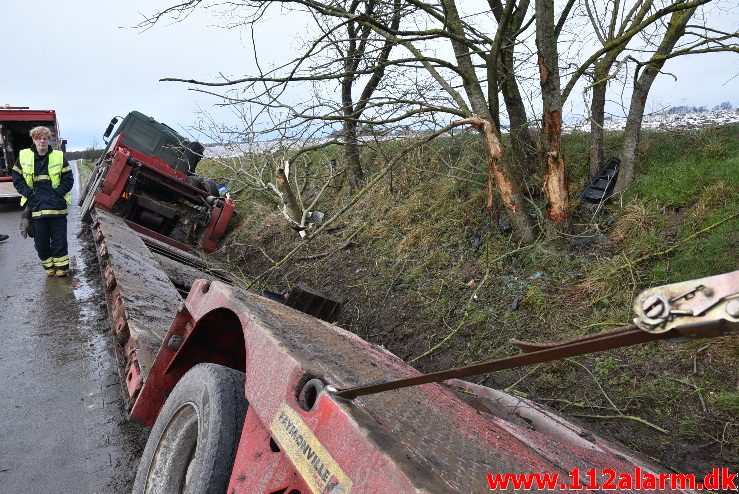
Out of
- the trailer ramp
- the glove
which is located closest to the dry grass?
the trailer ramp

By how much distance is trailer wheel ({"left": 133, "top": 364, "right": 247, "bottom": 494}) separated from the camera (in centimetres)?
180

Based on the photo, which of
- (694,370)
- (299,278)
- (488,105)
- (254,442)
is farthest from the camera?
(299,278)

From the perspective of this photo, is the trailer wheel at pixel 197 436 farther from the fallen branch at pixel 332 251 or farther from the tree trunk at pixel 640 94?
the fallen branch at pixel 332 251

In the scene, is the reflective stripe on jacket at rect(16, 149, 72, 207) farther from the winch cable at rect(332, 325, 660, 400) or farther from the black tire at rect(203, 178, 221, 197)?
the winch cable at rect(332, 325, 660, 400)

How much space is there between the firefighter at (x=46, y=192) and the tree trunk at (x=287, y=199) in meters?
2.52

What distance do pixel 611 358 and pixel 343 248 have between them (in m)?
4.22

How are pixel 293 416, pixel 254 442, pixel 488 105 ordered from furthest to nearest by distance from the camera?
1. pixel 488 105
2. pixel 254 442
3. pixel 293 416

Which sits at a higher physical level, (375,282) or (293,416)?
(293,416)

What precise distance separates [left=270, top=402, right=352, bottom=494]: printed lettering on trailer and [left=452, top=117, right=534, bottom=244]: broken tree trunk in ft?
13.9

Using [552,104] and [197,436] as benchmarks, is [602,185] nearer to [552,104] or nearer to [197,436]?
[552,104]

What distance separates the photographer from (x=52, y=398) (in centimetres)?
391

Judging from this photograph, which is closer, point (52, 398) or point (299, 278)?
point (52, 398)

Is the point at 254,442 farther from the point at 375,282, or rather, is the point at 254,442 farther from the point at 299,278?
the point at 299,278

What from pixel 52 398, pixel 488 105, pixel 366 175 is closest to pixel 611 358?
pixel 488 105
